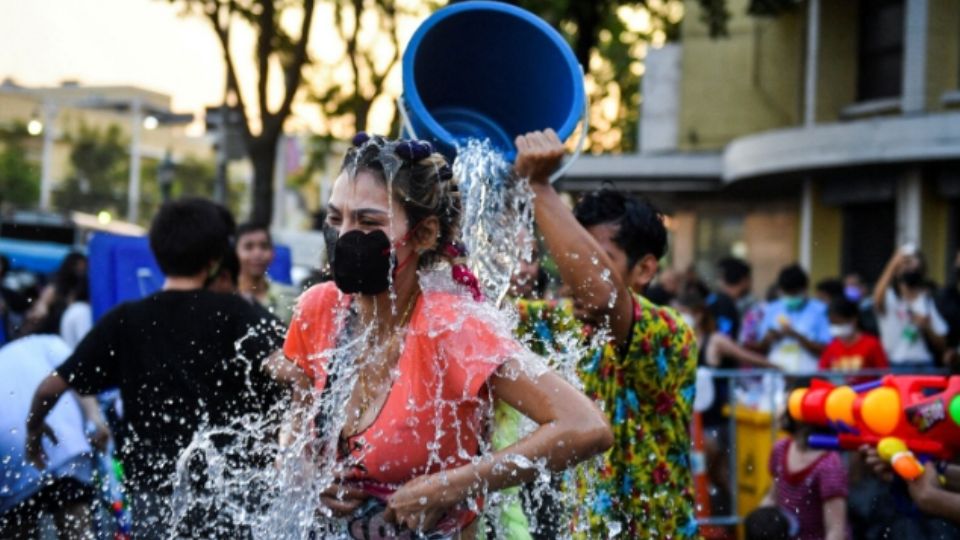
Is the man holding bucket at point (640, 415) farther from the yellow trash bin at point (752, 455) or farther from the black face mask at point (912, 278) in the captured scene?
the black face mask at point (912, 278)

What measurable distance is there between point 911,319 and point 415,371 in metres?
7.97

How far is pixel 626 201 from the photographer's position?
3.97m

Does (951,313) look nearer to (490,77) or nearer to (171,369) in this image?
(490,77)

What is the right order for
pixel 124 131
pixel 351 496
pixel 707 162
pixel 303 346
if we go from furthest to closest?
pixel 124 131 → pixel 707 162 → pixel 303 346 → pixel 351 496

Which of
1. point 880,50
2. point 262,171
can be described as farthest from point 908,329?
point 880,50

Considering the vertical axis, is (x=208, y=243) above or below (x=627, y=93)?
below

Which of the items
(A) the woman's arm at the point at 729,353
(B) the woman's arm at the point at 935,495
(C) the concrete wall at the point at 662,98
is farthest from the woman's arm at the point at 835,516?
(C) the concrete wall at the point at 662,98

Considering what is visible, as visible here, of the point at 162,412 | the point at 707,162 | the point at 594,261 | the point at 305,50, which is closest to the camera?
the point at 594,261

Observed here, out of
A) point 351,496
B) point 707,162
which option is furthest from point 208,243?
point 707,162

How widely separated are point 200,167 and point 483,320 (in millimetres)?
65368

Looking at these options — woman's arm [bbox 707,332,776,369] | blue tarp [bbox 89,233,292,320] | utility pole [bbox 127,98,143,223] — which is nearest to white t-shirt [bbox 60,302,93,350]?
blue tarp [bbox 89,233,292,320]

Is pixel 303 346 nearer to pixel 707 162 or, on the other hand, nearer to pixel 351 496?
pixel 351 496

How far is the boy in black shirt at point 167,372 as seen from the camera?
4395 millimetres

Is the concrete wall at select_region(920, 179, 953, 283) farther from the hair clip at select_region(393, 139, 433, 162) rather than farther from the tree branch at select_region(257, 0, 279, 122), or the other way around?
the hair clip at select_region(393, 139, 433, 162)
